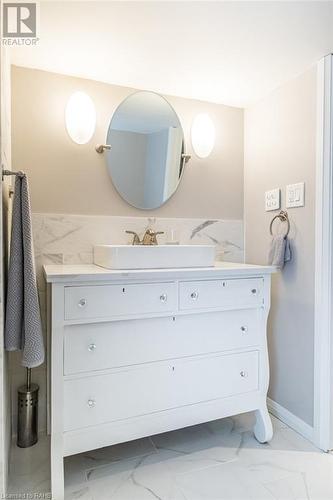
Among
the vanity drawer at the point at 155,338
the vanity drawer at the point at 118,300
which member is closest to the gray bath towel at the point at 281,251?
the vanity drawer at the point at 155,338

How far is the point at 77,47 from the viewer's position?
62.5 inches

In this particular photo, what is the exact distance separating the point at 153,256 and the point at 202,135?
39.6 inches

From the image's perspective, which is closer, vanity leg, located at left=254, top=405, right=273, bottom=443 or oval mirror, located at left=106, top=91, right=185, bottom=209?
vanity leg, located at left=254, top=405, right=273, bottom=443

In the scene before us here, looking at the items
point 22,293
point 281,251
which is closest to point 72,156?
point 22,293

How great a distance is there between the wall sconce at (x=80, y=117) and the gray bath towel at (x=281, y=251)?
1221 millimetres

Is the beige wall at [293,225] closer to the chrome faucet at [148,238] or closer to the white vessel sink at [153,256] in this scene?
the white vessel sink at [153,256]

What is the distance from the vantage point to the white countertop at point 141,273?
4.38 feet

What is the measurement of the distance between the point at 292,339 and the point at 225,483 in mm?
823

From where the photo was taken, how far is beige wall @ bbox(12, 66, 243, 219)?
1776mm

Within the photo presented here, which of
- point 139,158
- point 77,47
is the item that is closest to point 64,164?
point 139,158

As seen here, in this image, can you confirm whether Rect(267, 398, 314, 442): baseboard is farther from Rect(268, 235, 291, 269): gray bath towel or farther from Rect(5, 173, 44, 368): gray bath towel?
Rect(5, 173, 44, 368): gray bath towel

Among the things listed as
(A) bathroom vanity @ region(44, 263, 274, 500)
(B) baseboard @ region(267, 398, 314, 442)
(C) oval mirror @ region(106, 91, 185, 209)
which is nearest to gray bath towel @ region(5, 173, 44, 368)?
(A) bathroom vanity @ region(44, 263, 274, 500)

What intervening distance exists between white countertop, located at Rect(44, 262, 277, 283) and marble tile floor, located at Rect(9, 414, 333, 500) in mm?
882

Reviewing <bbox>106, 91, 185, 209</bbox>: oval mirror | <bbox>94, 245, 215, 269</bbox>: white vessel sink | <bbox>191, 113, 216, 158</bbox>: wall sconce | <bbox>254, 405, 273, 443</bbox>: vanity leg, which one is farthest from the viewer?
<bbox>191, 113, 216, 158</bbox>: wall sconce
